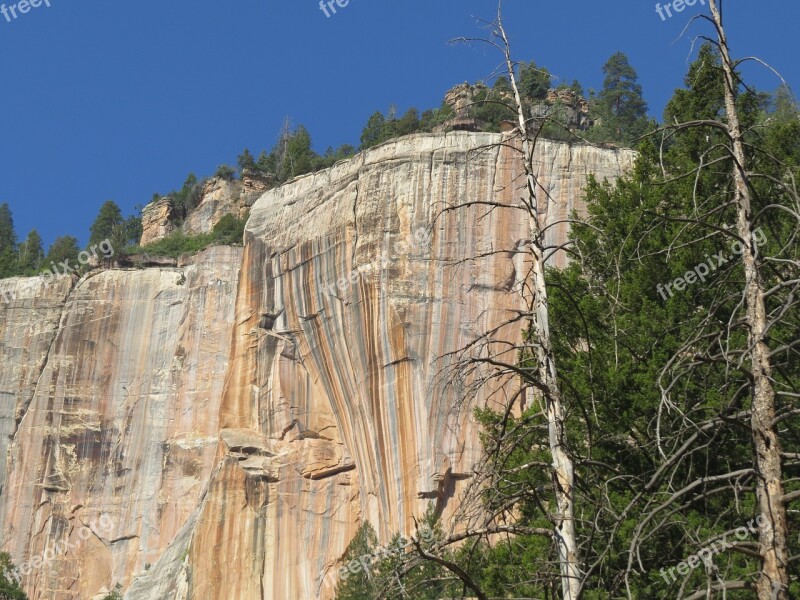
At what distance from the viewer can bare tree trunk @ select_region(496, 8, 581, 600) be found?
23.8 feet

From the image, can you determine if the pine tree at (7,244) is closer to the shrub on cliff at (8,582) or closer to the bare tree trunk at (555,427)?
the shrub on cliff at (8,582)

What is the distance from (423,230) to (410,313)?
261cm

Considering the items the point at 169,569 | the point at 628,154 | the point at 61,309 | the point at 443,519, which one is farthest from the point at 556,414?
the point at 61,309

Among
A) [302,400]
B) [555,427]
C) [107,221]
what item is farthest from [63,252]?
[555,427]

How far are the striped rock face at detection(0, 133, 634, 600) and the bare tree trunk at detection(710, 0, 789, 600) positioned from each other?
20.5 metres

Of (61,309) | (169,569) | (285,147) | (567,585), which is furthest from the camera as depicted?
(285,147)

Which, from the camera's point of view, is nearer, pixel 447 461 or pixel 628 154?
pixel 447 461

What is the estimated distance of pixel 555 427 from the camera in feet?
25.0

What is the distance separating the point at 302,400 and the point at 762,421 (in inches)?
1168

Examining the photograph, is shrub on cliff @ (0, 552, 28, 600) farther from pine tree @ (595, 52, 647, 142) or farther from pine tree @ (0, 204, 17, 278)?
pine tree @ (595, 52, 647, 142)

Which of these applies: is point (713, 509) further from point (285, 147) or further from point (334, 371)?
point (285, 147)

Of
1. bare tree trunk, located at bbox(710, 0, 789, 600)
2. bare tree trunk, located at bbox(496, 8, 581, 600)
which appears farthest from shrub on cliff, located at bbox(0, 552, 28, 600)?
bare tree trunk, located at bbox(710, 0, 789, 600)

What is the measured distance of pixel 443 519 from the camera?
29.7 meters

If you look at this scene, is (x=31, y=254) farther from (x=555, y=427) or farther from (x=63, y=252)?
(x=555, y=427)
